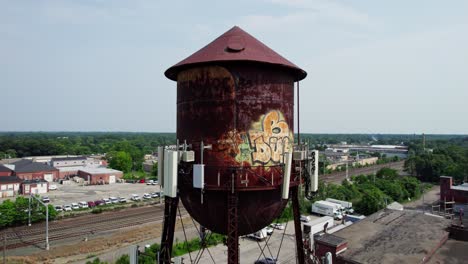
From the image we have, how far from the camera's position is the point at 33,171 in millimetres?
56688

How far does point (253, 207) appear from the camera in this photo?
Result: 8242mm

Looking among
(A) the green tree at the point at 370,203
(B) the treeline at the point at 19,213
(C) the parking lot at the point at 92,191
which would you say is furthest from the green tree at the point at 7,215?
(A) the green tree at the point at 370,203

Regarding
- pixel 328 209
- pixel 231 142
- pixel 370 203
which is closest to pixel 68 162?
pixel 328 209

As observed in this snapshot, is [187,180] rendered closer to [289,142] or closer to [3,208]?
[289,142]

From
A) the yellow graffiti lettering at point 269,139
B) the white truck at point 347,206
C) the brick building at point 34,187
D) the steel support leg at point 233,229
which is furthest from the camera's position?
the brick building at point 34,187

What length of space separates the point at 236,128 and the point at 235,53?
74.3 inches

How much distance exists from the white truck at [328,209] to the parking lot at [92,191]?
26.2 metres

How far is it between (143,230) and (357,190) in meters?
28.7

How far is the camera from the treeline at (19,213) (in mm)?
32125

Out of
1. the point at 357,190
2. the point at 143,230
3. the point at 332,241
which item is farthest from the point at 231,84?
the point at 357,190

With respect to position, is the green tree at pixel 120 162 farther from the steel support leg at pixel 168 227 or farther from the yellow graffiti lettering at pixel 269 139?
the yellow graffiti lettering at pixel 269 139

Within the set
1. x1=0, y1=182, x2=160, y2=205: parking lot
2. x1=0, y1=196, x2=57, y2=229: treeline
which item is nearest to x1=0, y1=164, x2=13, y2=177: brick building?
x1=0, y1=182, x2=160, y2=205: parking lot

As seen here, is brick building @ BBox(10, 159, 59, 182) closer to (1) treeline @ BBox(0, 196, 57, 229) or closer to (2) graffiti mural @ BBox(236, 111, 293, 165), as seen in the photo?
(1) treeline @ BBox(0, 196, 57, 229)

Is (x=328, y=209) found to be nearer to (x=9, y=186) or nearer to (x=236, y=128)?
(x=236, y=128)
